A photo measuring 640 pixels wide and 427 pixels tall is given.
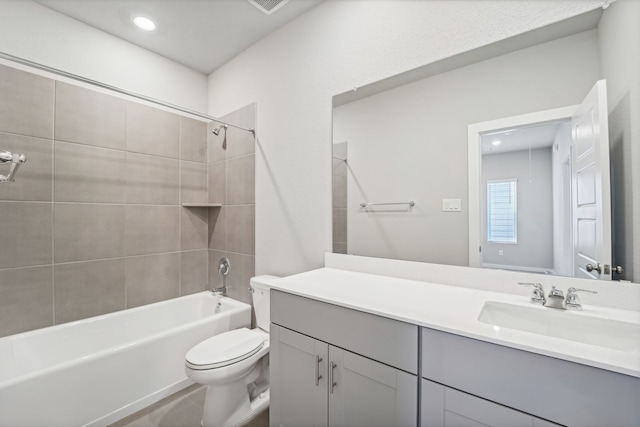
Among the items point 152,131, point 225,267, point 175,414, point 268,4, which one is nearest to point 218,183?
point 152,131

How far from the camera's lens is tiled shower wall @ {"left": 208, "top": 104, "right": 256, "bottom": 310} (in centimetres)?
234

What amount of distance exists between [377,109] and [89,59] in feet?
7.28

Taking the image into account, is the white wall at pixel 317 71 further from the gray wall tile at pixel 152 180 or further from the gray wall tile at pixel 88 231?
the gray wall tile at pixel 88 231

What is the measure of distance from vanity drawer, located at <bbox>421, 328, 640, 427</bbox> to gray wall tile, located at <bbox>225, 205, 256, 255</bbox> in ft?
5.65

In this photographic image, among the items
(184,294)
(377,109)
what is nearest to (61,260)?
(184,294)

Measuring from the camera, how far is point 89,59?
2059 millimetres

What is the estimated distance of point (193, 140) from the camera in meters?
2.67

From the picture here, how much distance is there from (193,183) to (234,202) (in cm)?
54

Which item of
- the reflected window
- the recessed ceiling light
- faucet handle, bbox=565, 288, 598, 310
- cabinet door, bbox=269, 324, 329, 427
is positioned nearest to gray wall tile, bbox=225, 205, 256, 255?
cabinet door, bbox=269, 324, 329, 427

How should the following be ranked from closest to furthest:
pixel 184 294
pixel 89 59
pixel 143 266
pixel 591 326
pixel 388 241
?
pixel 591 326, pixel 388 241, pixel 89 59, pixel 143 266, pixel 184 294

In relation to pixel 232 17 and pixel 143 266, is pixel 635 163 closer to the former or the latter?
pixel 232 17

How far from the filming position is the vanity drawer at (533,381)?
2.15 feet

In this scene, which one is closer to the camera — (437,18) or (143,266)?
(437,18)

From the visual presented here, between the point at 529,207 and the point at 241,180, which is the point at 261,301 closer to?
the point at 241,180
